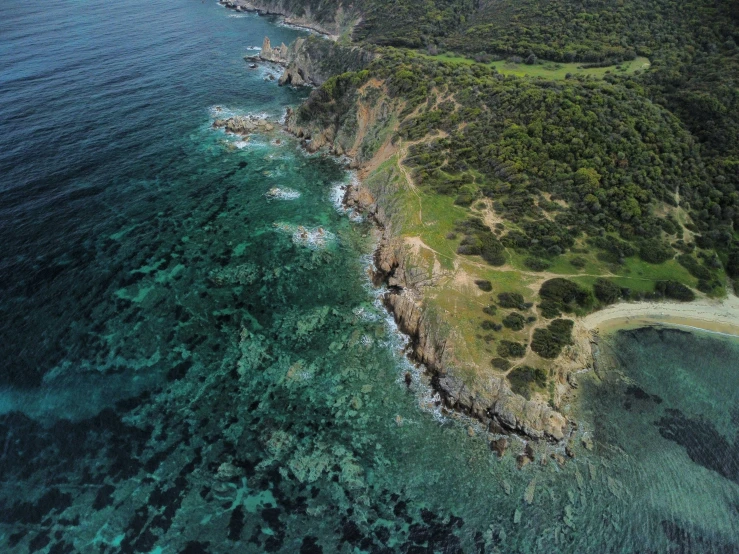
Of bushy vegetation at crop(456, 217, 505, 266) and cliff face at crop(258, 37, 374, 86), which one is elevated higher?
cliff face at crop(258, 37, 374, 86)

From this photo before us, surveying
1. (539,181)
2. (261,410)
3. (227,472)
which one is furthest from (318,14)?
(227,472)

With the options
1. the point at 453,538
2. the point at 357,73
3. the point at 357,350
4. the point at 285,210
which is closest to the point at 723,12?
the point at 357,73

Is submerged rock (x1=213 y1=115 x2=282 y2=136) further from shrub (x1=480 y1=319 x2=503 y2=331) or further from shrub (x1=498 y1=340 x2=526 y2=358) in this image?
shrub (x1=498 y1=340 x2=526 y2=358)

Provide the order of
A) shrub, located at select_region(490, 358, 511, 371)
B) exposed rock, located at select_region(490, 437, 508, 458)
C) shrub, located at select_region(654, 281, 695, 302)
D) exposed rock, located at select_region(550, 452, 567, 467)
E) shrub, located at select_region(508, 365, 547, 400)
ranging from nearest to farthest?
1. exposed rock, located at select_region(550, 452, 567, 467)
2. exposed rock, located at select_region(490, 437, 508, 458)
3. shrub, located at select_region(508, 365, 547, 400)
4. shrub, located at select_region(490, 358, 511, 371)
5. shrub, located at select_region(654, 281, 695, 302)

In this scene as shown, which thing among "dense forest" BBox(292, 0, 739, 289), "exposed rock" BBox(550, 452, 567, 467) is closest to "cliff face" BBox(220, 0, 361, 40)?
"dense forest" BBox(292, 0, 739, 289)

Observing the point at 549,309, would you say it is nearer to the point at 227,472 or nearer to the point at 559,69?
the point at 227,472

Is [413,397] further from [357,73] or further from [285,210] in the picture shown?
[357,73]
